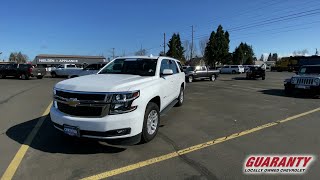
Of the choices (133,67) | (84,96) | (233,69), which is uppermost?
(133,67)

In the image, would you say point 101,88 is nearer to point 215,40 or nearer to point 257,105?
point 257,105

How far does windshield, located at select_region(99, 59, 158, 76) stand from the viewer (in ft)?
24.1

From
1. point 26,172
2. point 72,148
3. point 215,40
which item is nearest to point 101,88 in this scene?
point 72,148

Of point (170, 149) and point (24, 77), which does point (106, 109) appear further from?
point (24, 77)

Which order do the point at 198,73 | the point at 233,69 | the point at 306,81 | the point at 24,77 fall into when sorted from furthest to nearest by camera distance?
1. the point at 233,69
2. the point at 24,77
3. the point at 198,73
4. the point at 306,81

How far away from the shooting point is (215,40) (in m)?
75.6

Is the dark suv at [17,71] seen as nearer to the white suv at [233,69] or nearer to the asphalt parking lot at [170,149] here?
the asphalt parking lot at [170,149]

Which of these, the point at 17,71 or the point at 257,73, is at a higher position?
the point at 17,71

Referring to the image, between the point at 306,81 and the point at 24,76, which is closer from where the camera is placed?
the point at 306,81

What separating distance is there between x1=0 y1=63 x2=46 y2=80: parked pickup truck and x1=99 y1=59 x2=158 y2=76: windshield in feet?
84.2

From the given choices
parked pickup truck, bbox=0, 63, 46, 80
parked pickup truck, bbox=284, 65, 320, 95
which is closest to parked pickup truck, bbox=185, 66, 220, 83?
parked pickup truck, bbox=284, 65, 320, 95

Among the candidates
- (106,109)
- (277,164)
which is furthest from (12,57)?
(277,164)

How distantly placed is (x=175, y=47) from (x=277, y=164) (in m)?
79.8

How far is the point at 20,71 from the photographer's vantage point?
30.8 metres
